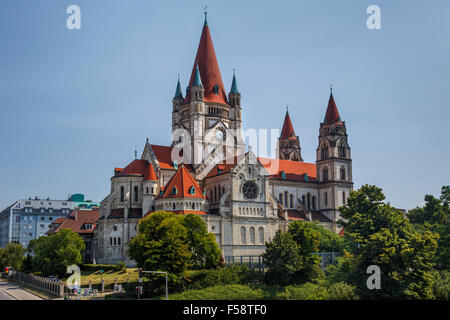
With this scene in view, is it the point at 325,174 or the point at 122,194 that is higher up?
the point at 325,174

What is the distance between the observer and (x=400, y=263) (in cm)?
6188

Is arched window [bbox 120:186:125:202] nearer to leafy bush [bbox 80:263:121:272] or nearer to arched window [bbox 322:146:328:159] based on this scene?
leafy bush [bbox 80:263:121:272]

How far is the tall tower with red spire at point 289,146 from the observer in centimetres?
13962

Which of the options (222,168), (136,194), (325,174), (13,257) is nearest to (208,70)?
(222,168)

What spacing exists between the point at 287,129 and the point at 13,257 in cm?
8159

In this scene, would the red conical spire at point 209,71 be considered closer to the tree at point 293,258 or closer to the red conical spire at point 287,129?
the red conical spire at point 287,129

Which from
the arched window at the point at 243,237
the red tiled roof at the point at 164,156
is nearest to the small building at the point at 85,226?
the red tiled roof at the point at 164,156

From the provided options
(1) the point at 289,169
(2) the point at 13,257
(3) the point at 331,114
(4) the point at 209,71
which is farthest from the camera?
(3) the point at 331,114

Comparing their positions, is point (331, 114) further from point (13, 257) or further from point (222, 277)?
point (13, 257)

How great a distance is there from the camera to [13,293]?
7094cm
